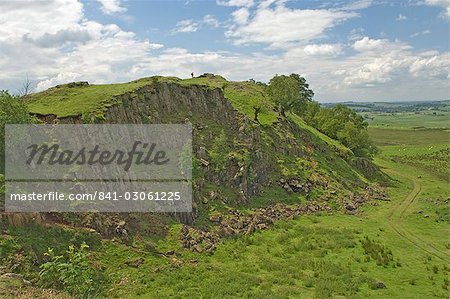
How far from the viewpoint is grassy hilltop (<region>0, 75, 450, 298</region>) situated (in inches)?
1133

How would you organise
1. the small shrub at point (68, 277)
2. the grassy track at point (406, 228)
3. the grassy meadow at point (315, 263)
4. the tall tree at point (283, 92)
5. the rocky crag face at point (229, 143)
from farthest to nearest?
the tall tree at point (283, 92), the rocky crag face at point (229, 143), the grassy track at point (406, 228), the grassy meadow at point (315, 263), the small shrub at point (68, 277)

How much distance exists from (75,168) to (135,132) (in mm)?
10292

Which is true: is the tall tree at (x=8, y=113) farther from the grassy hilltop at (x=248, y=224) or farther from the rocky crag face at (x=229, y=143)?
the grassy hilltop at (x=248, y=224)

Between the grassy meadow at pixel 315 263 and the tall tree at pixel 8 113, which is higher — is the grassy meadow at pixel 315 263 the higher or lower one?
the lower one

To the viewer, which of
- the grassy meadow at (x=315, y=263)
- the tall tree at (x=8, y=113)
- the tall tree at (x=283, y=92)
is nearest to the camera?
the grassy meadow at (x=315, y=263)

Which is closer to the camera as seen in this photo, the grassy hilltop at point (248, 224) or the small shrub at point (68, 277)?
the small shrub at point (68, 277)

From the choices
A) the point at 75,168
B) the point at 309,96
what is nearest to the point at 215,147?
the point at 75,168

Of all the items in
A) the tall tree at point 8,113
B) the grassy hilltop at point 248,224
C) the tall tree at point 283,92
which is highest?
the tall tree at point 283,92

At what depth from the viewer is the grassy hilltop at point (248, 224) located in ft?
94.4

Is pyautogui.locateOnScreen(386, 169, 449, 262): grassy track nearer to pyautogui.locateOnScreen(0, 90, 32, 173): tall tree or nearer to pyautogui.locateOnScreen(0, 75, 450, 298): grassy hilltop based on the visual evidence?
pyautogui.locateOnScreen(0, 75, 450, 298): grassy hilltop

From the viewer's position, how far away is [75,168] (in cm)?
3584

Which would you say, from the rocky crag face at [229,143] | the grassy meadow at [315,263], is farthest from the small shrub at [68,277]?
the rocky crag face at [229,143]

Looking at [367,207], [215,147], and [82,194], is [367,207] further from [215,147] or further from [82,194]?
[82,194]

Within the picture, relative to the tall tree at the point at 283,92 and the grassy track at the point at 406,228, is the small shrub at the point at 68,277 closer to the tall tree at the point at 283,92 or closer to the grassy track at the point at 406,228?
the grassy track at the point at 406,228
